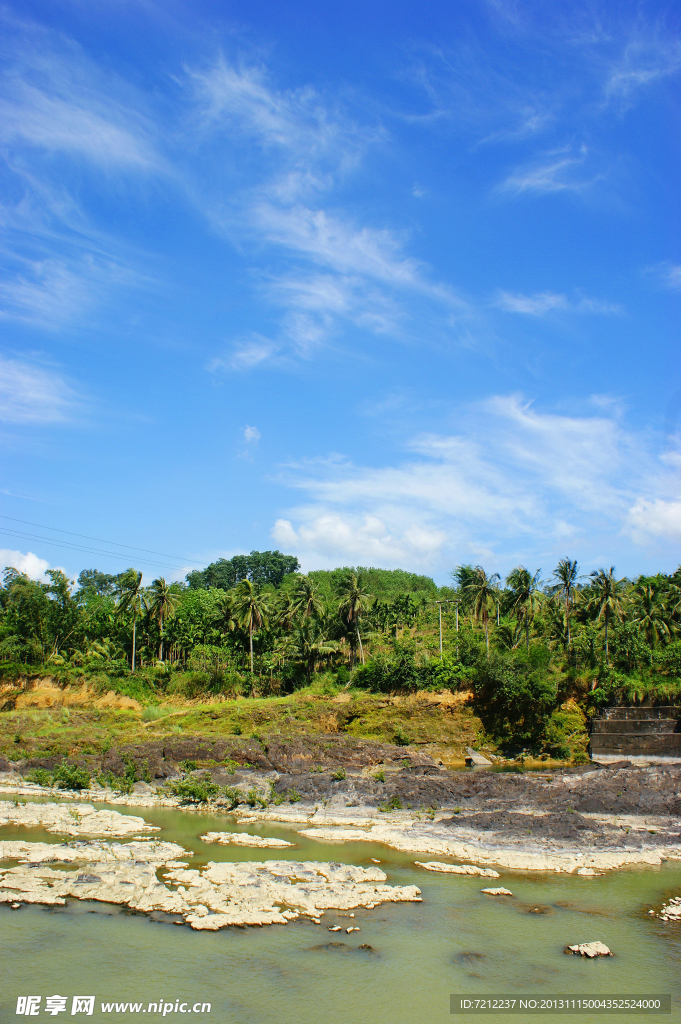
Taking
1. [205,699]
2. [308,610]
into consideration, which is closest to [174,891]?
[205,699]

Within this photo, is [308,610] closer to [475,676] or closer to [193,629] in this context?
[193,629]

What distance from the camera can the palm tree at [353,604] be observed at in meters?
57.9

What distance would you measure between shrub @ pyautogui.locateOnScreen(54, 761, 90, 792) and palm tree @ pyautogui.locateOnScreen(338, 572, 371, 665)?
32.2 m

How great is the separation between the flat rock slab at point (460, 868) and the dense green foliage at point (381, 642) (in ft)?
78.1

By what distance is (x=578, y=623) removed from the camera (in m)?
61.3

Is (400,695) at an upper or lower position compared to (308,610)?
lower

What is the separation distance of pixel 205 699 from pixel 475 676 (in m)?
24.0

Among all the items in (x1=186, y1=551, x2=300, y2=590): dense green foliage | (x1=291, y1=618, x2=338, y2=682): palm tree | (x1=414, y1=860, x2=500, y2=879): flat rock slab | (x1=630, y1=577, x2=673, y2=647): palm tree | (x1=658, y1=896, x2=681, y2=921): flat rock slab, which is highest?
(x1=186, y1=551, x2=300, y2=590): dense green foliage

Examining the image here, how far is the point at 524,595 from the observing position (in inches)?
2195

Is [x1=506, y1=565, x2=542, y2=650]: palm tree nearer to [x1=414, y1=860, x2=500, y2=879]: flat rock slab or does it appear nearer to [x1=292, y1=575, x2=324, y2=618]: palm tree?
[x1=292, y1=575, x2=324, y2=618]: palm tree

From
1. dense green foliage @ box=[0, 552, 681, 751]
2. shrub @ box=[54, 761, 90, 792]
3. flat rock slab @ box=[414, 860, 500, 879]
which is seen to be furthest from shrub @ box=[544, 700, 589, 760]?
shrub @ box=[54, 761, 90, 792]

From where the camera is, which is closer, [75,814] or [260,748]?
[75,814]

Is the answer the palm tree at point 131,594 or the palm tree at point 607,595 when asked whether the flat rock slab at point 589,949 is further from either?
the palm tree at point 131,594

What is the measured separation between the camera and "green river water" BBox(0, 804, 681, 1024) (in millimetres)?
10625
